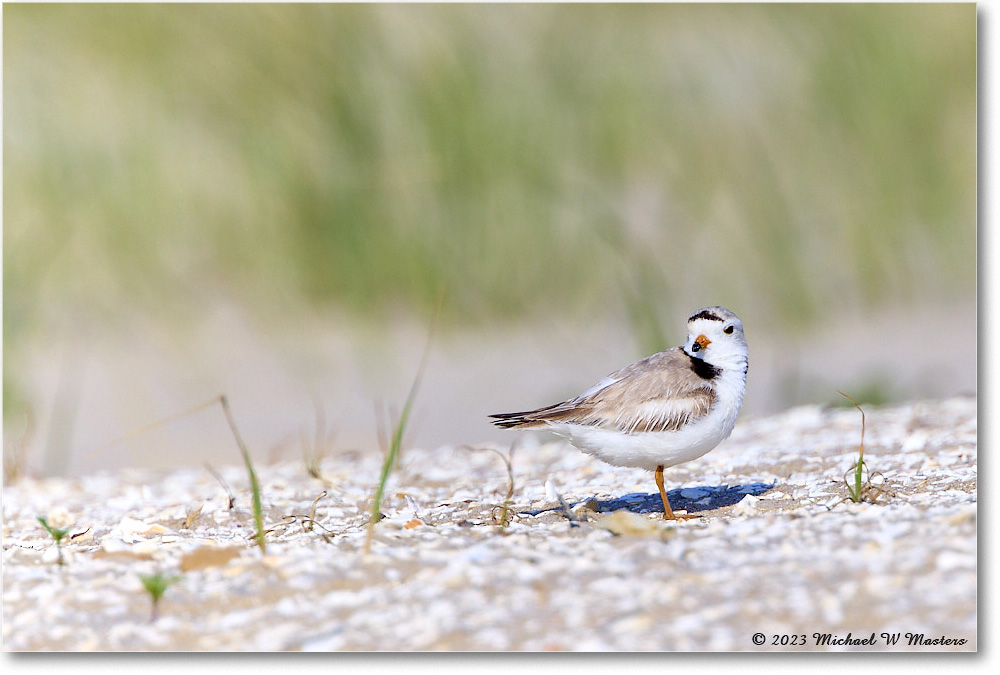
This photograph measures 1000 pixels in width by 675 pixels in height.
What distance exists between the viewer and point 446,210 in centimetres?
610

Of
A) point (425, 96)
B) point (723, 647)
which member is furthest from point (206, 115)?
point (723, 647)

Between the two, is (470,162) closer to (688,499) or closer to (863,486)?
(688,499)

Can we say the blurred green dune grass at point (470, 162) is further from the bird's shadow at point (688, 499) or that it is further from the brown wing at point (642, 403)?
the brown wing at point (642, 403)

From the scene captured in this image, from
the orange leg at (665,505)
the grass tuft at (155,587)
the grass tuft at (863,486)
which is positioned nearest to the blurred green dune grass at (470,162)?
the grass tuft at (863,486)

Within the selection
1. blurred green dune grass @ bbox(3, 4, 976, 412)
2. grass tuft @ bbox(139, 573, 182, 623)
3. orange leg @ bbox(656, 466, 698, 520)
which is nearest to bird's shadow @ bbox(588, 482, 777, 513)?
orange leg @ bbox(656, 466, 698, 520)

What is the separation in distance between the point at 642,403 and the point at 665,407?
82 mm

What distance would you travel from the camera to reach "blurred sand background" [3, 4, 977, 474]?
5723 mm

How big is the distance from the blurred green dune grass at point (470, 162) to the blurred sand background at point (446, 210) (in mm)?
14

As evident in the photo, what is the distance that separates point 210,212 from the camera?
19.7ft

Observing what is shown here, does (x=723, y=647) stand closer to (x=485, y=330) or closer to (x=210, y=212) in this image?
(x=485, y=330)

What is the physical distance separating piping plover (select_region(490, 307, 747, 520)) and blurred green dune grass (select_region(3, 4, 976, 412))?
7.65 ft

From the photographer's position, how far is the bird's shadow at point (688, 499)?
374cm

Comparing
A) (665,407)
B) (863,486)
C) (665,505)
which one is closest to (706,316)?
(665,407)

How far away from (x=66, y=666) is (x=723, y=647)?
1.76m
